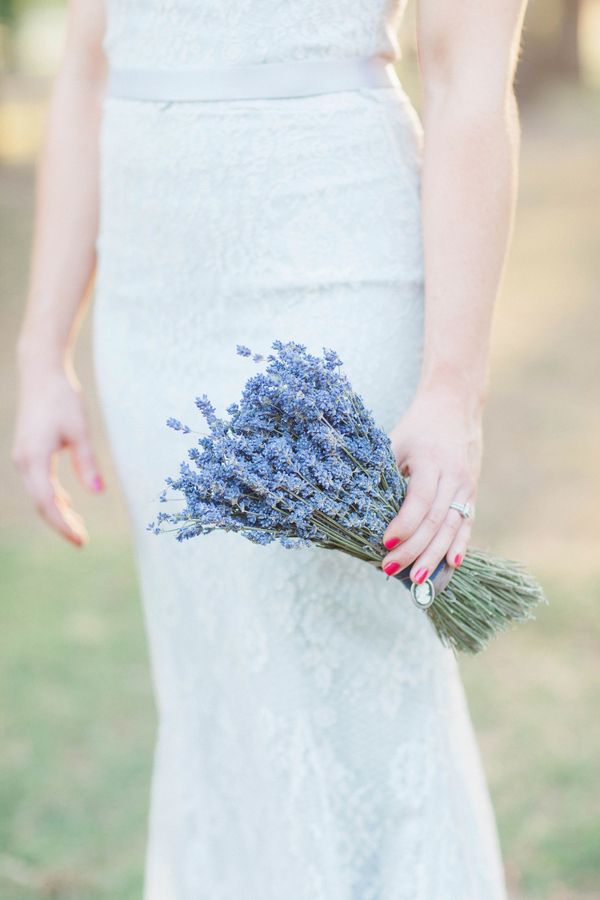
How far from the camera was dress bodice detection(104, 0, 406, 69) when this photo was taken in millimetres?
1600

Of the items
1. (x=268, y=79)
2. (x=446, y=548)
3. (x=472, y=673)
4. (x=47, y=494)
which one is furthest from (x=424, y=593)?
(x=472, y=673)

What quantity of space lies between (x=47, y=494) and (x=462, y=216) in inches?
35.4

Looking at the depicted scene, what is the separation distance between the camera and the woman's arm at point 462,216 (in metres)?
1.48

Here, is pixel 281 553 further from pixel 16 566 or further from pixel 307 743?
pixel 16 566

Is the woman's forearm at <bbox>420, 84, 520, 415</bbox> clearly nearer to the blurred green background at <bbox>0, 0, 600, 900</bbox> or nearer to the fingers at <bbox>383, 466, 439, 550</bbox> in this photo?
the fingers at <bbox>383, 466, 439, 550</bbox>

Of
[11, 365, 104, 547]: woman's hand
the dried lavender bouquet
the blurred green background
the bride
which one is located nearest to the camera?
the dried lavender bouquet

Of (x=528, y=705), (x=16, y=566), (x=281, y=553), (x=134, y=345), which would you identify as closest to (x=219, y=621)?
(x=281, y=553)

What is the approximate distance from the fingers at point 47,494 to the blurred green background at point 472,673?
45.4 inches

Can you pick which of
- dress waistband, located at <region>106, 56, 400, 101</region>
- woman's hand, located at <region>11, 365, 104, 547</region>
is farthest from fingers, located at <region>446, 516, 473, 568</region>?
woman's hand, located at <region>11, 365, 104, 547</region>

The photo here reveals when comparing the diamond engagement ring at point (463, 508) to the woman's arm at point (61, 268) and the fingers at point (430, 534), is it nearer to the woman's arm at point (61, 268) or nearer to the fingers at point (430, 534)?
the fingers at point (430, 534)

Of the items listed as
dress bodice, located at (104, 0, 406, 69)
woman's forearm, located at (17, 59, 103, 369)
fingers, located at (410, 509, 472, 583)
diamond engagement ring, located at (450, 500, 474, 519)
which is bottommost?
fingers, located at (410, 509, 472, 583)

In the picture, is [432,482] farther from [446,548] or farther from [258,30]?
[258,30]

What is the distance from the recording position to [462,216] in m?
1.53

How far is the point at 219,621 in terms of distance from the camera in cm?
175
